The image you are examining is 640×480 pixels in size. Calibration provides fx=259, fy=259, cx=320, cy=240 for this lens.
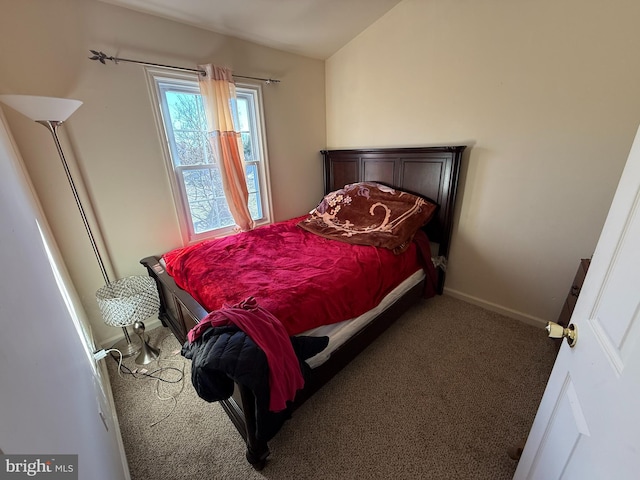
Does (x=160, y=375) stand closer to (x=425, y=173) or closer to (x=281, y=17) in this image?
(x=425, y=173)

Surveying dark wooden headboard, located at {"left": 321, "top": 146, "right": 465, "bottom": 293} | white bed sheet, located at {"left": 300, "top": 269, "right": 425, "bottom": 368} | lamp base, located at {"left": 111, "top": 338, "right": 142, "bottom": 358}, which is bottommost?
lamp base, located at {"left": 111, "top": 338, "right": 142, "bottom": 358}

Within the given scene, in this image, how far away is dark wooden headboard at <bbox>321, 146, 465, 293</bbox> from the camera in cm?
226

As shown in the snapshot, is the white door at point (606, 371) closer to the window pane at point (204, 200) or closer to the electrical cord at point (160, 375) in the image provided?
the electrical cord at point (160, 375)

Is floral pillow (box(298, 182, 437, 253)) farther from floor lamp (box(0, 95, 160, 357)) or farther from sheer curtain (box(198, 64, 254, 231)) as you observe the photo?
floor lamp (box(0, 95, 160, 357))

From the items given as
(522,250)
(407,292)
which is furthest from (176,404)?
(522,250)

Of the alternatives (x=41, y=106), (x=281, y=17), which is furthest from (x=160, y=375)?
(x=281, y=17)

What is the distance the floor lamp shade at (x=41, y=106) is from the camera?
1.24 metres

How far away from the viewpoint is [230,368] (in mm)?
1042

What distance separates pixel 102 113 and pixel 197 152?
2.24 feet

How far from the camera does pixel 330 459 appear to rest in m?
1.28
